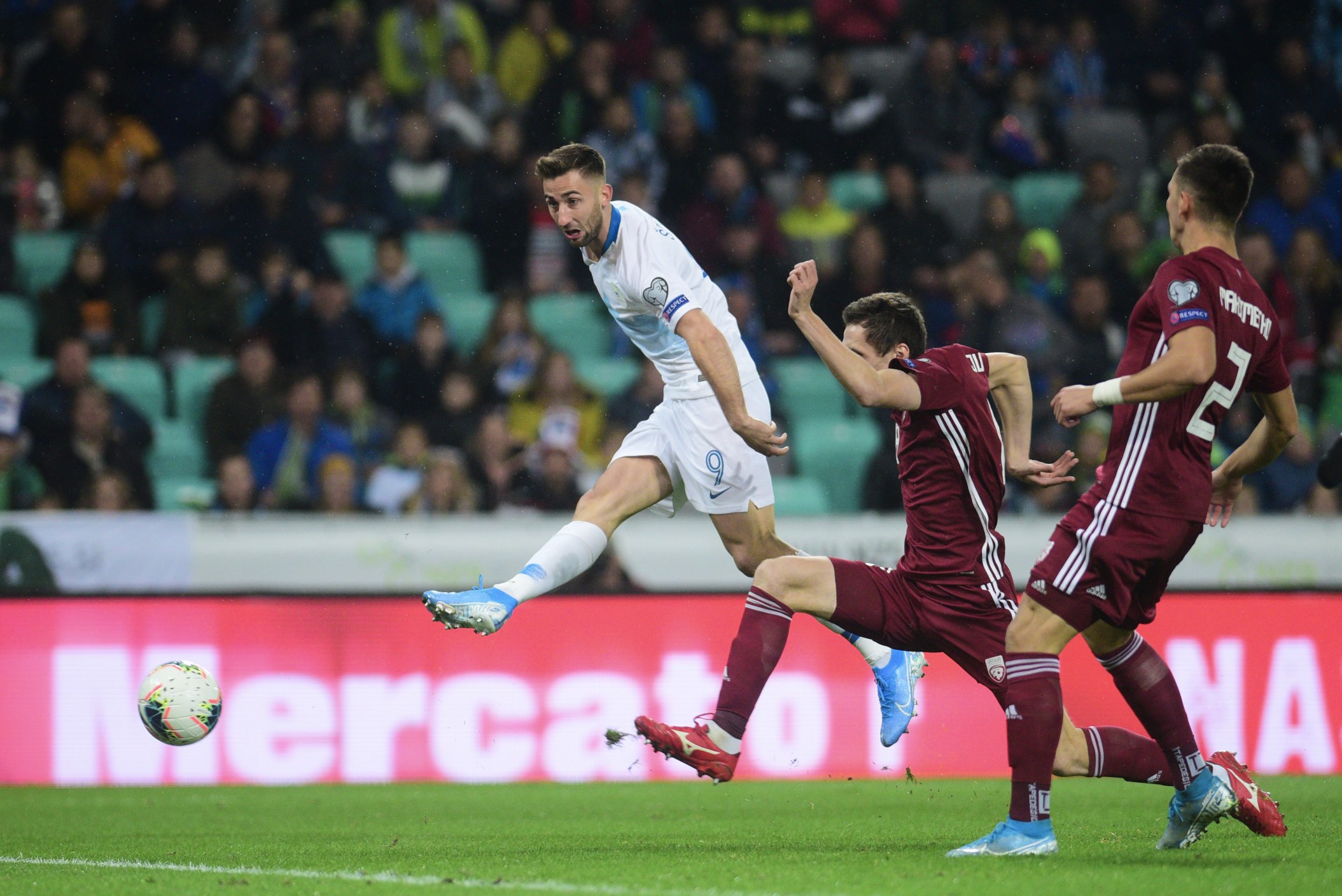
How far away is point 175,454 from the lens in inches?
441

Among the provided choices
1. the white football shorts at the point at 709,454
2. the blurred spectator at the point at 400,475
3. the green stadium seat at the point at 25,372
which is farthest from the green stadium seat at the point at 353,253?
the white football shorts at the point at 709,454

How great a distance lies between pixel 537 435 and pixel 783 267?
8.89ft

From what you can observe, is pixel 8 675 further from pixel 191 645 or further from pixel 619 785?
pixel 619 785

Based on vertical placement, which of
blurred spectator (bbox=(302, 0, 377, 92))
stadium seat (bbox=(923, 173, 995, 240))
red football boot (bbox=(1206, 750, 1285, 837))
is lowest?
red football boot (bbox=(1206, 750, 1285, 837))

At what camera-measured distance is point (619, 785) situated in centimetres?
842

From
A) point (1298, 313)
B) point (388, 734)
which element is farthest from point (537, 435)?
point (1298, 313)

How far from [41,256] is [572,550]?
8.29 m

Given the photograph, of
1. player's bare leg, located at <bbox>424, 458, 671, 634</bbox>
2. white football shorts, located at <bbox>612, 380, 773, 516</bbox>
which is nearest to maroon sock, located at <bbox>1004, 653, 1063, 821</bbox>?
white football shorts, located at <bbox>612, 380, 773, 516</bbox>

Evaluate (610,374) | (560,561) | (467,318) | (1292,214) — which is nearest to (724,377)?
(560,561)

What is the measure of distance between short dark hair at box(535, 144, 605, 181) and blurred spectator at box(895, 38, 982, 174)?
8.18 meters

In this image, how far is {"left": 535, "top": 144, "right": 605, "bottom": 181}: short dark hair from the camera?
5.89 meters

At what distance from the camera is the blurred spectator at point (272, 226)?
12312mm

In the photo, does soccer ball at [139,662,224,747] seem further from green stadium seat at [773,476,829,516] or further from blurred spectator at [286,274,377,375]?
blurred spectator at [286,274,377,375]

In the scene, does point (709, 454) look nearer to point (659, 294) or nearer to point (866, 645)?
point (659, 294)
